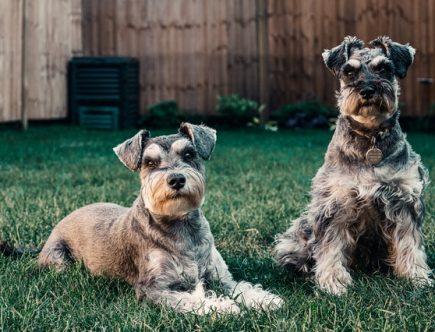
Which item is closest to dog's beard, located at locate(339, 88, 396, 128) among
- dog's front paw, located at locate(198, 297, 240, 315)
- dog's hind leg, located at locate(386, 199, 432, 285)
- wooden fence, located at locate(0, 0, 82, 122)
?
dog's hind leg, located at locate(386, 199, 432, 285)

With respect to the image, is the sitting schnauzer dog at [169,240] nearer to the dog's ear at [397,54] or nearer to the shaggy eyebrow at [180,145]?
the shaggy eyebrow at [180,145]

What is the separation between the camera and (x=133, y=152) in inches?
173

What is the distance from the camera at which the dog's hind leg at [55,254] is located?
4754mm

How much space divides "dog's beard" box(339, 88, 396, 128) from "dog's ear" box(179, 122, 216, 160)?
30.1 inches

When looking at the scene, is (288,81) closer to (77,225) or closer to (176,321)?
(77,225)

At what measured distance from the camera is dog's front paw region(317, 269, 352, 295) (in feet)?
14.3

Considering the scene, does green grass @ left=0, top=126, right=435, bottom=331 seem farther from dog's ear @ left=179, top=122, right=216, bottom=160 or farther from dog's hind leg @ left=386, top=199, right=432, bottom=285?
dog's ear @ left=179, top=122, right=216, bottom=160

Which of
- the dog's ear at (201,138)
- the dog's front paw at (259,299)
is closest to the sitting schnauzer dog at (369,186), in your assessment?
the dog's front paw at (259,299)

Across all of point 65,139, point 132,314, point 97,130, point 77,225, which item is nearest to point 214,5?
point 97,130

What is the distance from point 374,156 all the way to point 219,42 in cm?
1074

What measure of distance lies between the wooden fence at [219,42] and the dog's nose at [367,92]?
972 cm

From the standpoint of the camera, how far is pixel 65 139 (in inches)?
490

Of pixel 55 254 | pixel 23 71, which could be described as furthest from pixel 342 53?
pixel 23 71

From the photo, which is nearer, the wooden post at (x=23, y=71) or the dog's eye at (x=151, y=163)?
the dog's eye at (x=151, y=163)
